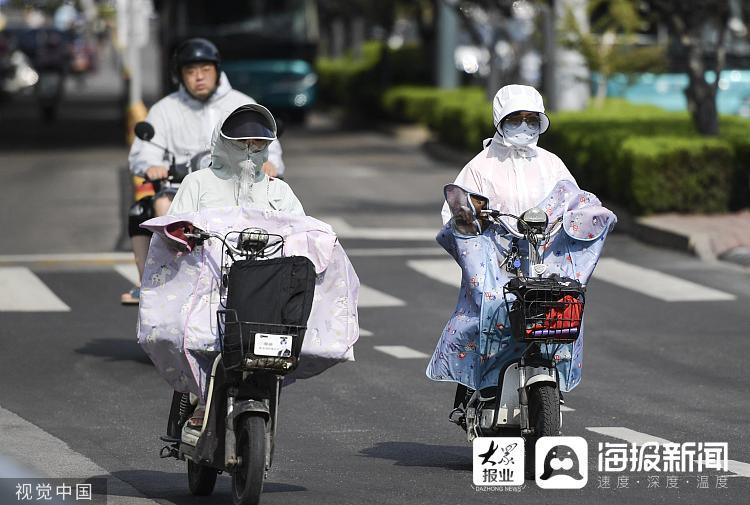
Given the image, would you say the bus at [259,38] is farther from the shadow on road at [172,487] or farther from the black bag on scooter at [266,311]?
the black bag on scooter at [266,311]

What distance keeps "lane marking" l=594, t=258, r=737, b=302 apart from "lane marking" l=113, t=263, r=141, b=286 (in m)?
4.10

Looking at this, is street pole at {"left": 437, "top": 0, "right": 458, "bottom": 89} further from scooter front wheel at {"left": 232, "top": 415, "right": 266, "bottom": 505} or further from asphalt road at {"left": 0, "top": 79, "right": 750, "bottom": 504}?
scooter front wheel at {"left": 232, "top": 415, "right": 266, "bottom": 505}

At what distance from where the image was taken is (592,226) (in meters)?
8.12

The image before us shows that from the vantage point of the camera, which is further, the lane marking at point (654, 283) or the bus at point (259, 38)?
the bus at point (259, 38)

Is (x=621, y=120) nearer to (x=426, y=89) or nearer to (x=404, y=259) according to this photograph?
(x=404, y=259)

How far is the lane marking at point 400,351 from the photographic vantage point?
12.1 meters

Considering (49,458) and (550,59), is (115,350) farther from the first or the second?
(550,59)

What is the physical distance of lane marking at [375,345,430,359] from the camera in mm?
12102

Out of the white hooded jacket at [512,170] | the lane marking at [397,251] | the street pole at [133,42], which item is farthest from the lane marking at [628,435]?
the street pole at [133,42]

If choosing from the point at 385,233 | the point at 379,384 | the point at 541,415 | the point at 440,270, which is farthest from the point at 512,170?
the point at 385,233

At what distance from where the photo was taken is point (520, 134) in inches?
331

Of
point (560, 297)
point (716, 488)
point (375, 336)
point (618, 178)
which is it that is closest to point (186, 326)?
point (560, 297)

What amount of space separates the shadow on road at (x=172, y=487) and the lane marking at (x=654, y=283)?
735cm

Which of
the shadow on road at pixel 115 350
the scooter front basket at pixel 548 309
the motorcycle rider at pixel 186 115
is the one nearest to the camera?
the scooter front basket at pixel 548 309
